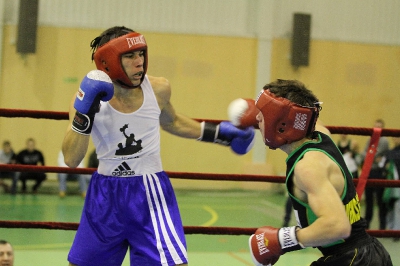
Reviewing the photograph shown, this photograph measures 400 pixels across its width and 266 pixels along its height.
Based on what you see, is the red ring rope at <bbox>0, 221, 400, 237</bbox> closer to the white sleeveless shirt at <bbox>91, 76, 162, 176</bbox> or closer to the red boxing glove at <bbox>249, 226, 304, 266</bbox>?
the white sleeveless shirt at <bbox>91, 76, 162, 176</bbox>

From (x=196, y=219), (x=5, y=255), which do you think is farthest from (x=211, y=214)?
(x=5, y=255)

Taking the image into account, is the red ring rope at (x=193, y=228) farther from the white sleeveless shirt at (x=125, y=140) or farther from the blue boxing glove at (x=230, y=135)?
the white sleeveless shirt at (x=125, y=140)

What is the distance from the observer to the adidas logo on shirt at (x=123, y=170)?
2664 mm

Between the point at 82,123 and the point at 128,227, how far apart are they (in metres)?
0.53

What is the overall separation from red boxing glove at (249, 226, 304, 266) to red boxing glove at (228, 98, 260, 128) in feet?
2.72

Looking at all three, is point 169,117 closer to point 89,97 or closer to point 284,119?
point 89,97

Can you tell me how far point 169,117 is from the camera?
295 centimetres

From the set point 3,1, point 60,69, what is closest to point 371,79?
point 60,69

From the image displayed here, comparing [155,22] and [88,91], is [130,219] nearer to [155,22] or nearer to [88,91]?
[88,91]

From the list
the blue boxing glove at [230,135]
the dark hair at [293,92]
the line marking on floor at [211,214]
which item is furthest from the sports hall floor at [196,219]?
the dark hair at [293,92]

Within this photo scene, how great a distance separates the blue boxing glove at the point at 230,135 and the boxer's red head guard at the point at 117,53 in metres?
0.60

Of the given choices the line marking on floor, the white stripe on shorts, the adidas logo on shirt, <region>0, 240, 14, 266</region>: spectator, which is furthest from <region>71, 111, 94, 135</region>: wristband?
the line marking on floor

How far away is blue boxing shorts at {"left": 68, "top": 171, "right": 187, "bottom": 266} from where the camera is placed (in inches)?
102

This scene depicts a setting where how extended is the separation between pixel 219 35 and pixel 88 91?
8.91 meters
